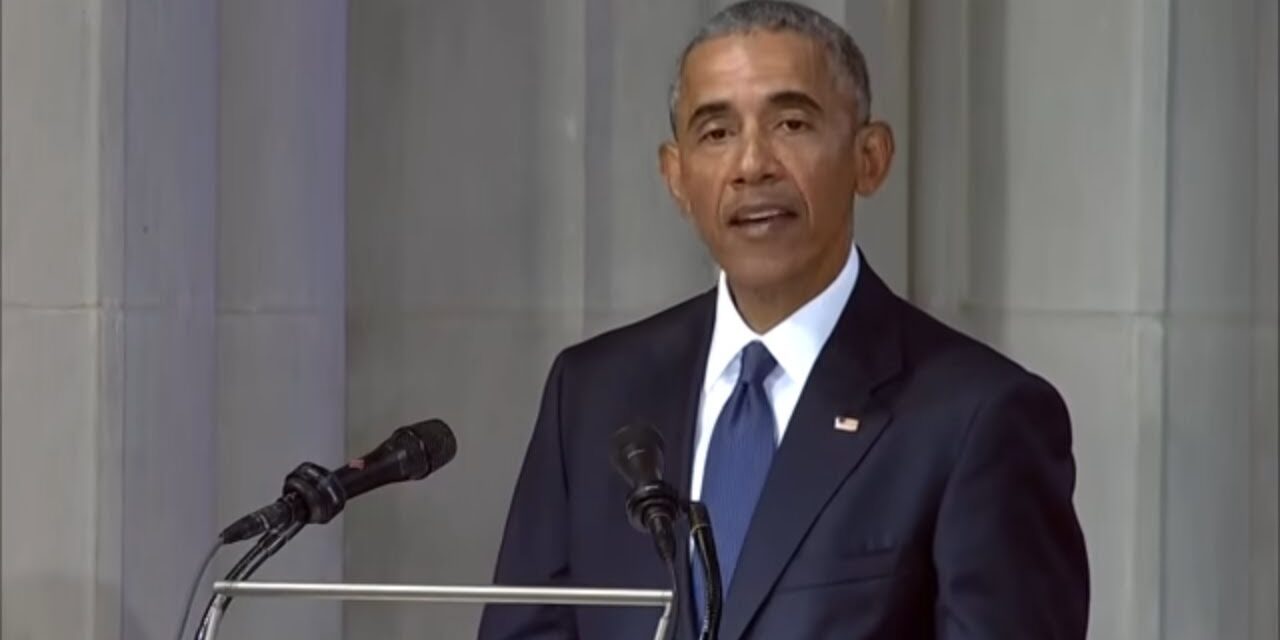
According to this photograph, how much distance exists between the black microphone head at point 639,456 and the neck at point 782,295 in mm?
431

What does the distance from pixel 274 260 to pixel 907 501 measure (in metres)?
1.16

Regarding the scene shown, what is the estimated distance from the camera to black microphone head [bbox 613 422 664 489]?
5.08 ft

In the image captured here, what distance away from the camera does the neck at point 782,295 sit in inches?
78.7

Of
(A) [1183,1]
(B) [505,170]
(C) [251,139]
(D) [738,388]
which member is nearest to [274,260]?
(C) [251,139]

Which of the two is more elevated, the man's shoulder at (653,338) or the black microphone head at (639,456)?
the man's shoulder at (653,338)

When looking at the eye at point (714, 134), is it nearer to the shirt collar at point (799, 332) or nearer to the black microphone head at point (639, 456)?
the shirt collar at point (799, 332)

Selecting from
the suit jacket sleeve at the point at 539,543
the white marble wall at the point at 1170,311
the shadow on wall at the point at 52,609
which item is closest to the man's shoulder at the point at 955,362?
the suit jacket sleeve at the point at 539,543

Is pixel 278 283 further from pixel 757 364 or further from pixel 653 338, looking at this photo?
pixel 757 364

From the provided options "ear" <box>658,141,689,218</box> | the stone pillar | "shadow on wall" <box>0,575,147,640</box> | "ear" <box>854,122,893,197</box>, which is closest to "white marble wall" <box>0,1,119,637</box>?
"shadow on wall" <box>0,575,147,640</box>

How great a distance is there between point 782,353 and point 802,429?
4.0 inches

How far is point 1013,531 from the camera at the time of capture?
184 centimetres

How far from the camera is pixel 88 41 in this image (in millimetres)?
2473

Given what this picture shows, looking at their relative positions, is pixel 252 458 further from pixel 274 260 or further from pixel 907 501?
pixel 907 501

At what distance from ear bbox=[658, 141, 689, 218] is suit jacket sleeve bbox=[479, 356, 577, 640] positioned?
0.89 ft
